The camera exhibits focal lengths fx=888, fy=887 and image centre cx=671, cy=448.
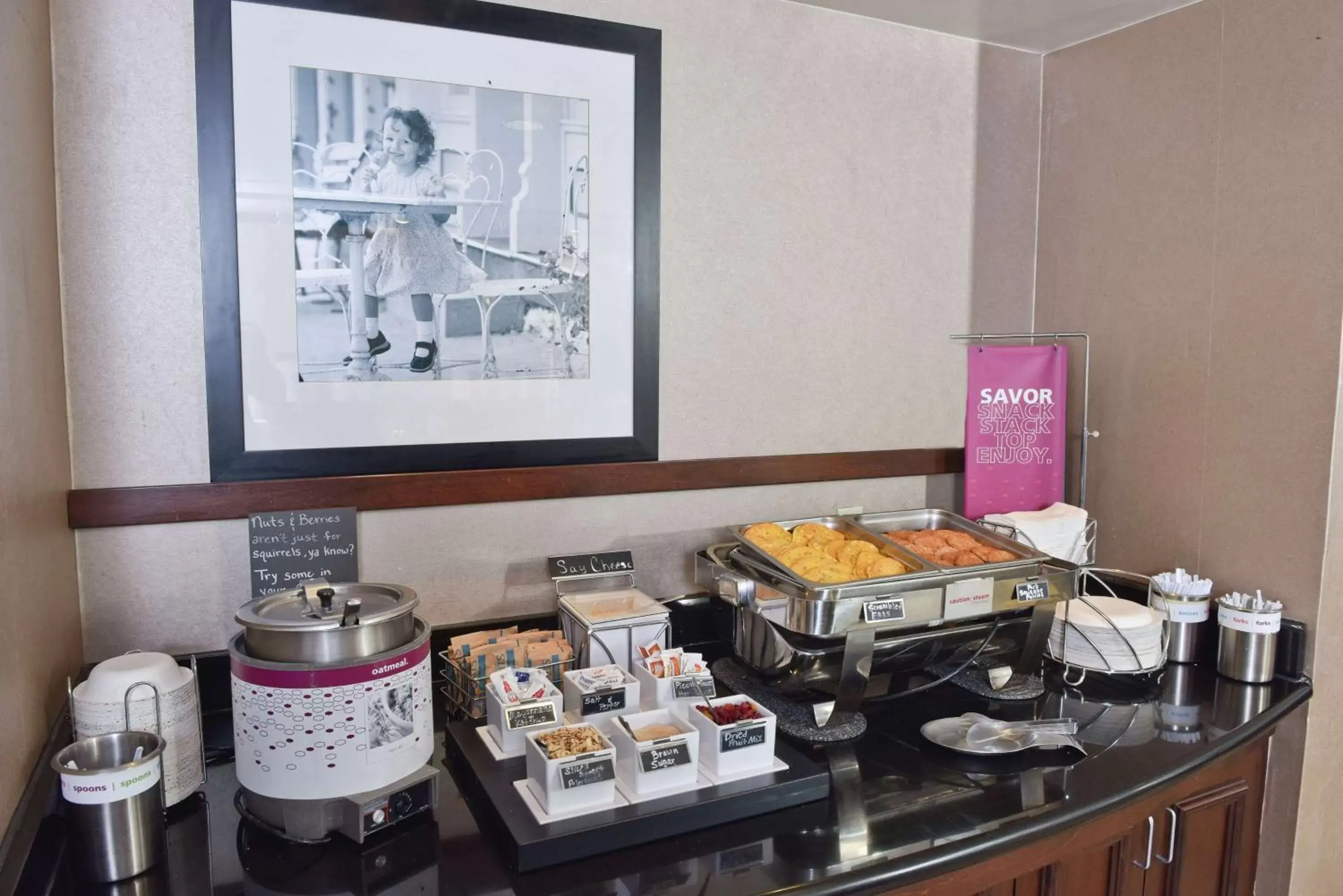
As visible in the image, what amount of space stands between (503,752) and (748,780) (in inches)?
15.3

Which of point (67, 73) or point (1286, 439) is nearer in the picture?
point (67, 73)

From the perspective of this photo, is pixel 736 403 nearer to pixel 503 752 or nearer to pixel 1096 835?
pixel 503 752

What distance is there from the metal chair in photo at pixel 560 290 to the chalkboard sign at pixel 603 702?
0.71m

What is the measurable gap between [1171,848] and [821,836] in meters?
0.79

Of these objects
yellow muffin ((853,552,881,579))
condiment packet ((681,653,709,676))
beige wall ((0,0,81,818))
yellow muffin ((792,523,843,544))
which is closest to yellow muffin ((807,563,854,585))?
yellow muffin ((853,552,881,579))

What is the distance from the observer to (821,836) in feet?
4.25

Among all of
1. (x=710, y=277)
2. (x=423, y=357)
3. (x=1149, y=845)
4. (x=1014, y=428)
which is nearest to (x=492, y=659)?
(x=423, y=357)

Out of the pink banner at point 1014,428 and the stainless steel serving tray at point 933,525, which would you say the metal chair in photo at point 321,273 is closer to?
the stainless steel serving tray at point 933,525

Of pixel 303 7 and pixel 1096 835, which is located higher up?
pixel 303 7

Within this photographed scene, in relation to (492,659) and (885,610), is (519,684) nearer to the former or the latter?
(492,659)

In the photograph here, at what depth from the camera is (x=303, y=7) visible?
1616 millimetres

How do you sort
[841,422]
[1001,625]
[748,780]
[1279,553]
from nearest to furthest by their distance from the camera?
1. [748,780]
2. [1001,625]
3. [1279,553]
4. [841,422]

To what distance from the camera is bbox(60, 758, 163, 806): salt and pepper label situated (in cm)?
110

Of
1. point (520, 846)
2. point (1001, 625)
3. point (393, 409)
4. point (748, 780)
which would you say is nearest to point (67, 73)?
point (393, 409)
